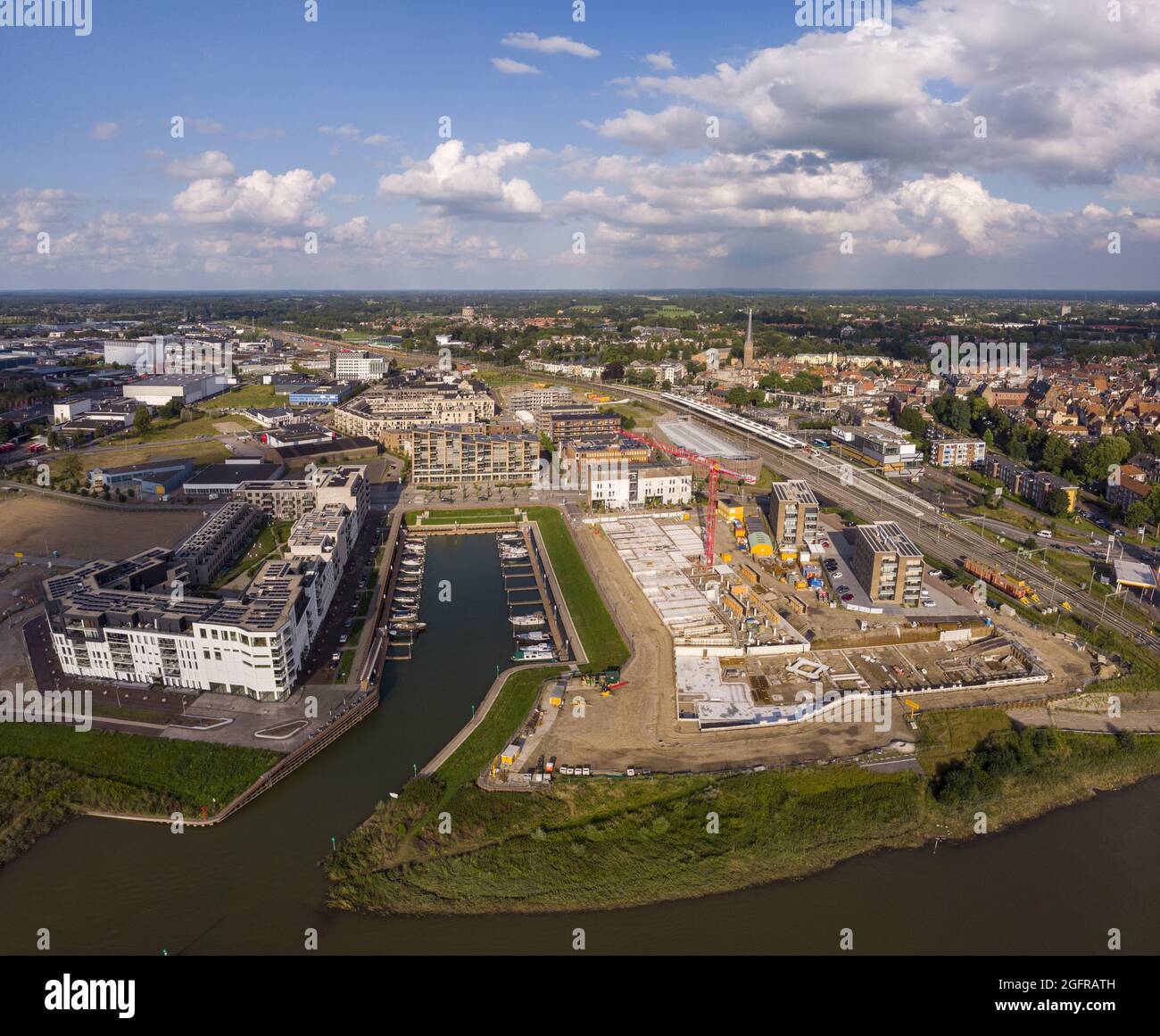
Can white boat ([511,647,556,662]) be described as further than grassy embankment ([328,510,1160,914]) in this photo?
Yes

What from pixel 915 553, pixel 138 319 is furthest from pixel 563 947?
pixel 138 319

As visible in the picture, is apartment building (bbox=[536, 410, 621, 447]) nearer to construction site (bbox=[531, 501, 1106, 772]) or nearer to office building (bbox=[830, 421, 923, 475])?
office building (bbox=[830, 421, 923, 475])

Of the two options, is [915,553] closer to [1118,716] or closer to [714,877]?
[1118,716]

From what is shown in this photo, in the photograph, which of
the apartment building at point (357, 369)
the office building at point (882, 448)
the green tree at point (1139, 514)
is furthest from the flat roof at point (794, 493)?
the apartment building at point (357, 369)
